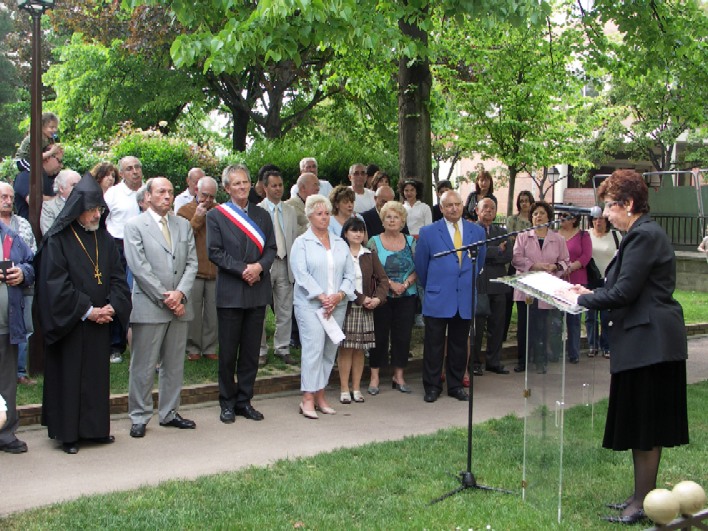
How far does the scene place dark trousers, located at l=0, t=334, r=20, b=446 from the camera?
276 inches

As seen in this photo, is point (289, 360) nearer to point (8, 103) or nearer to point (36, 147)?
point (36, 147)

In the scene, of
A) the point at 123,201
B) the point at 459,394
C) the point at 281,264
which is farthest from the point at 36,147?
the point at 459,394

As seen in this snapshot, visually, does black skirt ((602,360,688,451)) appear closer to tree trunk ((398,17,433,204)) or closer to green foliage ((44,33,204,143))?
tree trunk ((398,17,433,204))

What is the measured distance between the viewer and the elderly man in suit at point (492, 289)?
1055cm

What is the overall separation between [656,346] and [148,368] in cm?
450

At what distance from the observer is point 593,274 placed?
12.1 m

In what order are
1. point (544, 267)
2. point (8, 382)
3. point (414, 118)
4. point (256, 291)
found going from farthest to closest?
point (414, 118)
point (544, 267)
point (256, 291)
point (8, 382)

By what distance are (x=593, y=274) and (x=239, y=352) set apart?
593 centimetres

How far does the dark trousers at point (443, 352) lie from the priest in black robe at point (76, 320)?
11.9ft

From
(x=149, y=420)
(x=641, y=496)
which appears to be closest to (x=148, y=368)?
(x=149, y=420)

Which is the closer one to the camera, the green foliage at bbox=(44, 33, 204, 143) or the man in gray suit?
the man in gray suit

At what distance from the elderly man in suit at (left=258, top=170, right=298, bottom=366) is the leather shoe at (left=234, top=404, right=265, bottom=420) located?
1.73 m

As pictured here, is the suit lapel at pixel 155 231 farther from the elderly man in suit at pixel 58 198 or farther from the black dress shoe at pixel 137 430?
the black dress shoe at pixel 137 430

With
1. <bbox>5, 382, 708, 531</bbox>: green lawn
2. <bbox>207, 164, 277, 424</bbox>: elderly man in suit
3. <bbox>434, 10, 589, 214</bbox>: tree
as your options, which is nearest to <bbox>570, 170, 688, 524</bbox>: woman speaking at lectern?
<bbox>5, 382, 708, 531</bbox>: green lawn
